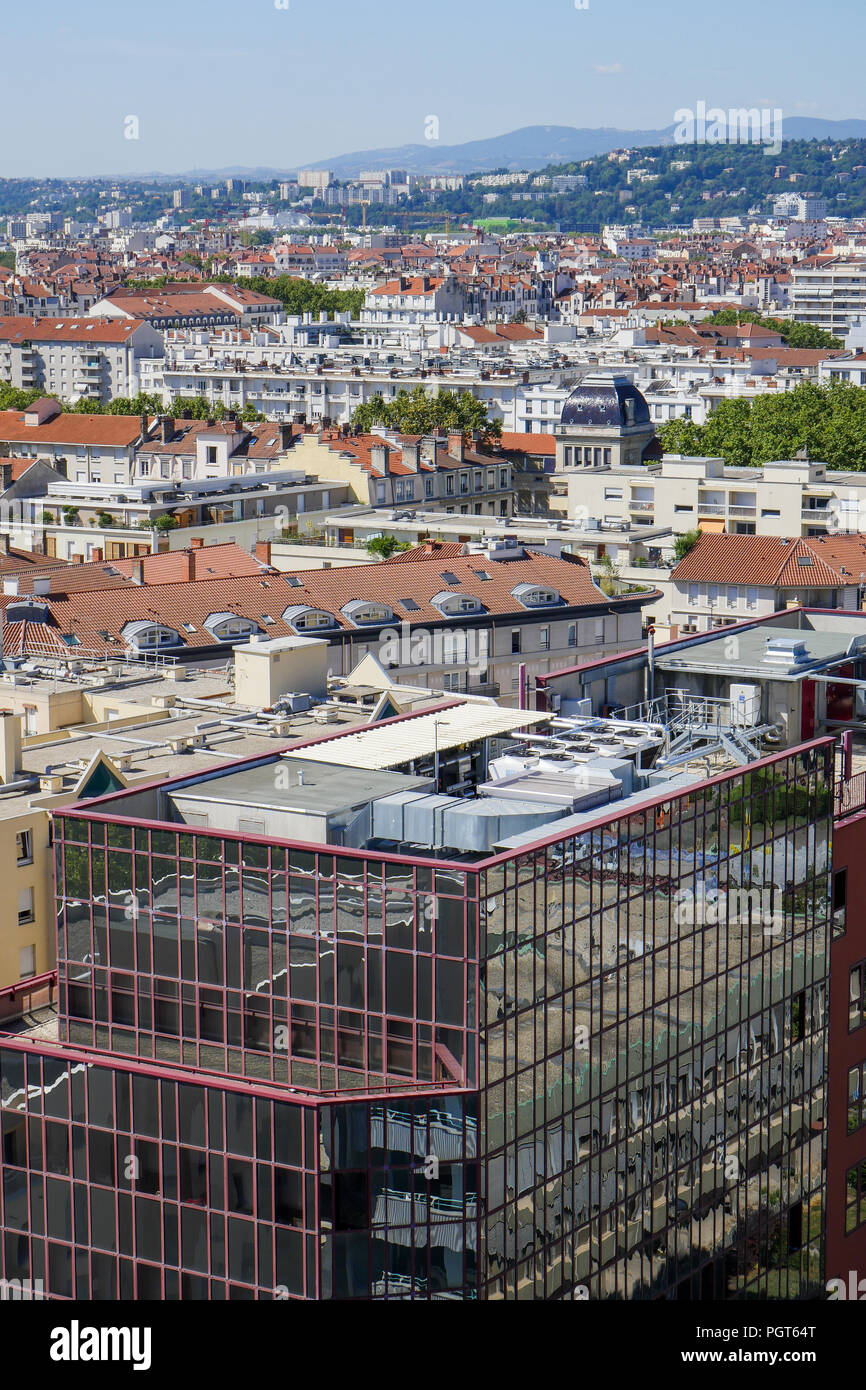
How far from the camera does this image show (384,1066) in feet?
85.4

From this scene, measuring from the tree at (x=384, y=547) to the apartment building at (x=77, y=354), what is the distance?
86.9 m

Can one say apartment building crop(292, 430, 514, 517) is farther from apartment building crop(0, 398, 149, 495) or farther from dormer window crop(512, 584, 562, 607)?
dormer window crop(512, 584, 562, 607)

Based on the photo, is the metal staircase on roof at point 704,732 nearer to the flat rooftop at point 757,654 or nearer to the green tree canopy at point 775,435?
the flat rooftop at point 757,654

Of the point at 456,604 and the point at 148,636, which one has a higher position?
the point at 148,636

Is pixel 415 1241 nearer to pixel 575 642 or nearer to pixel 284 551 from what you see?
pixel 575 642

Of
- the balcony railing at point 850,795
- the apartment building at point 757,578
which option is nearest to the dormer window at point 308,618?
the apartment building at point 757,578

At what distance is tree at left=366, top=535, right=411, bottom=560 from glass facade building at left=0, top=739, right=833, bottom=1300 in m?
47.4

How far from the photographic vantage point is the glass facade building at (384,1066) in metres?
25.2

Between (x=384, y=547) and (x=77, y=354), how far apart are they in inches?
3838

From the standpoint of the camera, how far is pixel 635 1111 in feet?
91.6

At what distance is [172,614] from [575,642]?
1348 cm

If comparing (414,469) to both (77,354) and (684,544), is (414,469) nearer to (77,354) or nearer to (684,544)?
(684,544)

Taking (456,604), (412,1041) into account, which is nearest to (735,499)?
(456,604)

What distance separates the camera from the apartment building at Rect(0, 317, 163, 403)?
6516 inches
